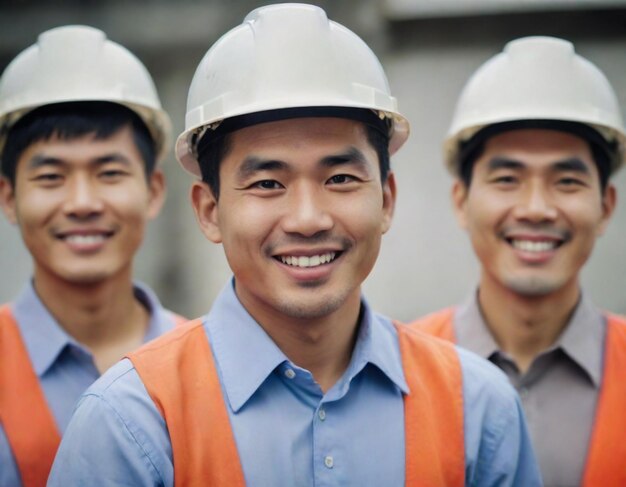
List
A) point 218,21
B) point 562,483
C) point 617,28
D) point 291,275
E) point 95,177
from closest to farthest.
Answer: point 291,275, point 562,483, point 95,177, point 617,28, point 218,21

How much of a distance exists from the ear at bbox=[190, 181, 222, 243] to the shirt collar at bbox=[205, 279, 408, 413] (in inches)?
5.9

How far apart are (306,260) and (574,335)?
4.39 ft

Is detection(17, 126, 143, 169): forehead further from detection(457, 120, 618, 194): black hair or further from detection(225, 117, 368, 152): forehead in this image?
detection(457, 120, 618, 194): black hair

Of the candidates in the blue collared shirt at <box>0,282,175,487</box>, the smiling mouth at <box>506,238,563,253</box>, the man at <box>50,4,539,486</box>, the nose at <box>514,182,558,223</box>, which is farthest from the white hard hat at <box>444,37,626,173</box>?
the blue collared shirt at <box>0,282,175,487</box>

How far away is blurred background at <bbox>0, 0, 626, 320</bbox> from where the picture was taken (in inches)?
229

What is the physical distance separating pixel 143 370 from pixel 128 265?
1237 millimetres

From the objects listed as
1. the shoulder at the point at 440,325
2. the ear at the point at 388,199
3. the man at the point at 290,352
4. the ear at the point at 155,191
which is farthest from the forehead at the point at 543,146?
the ear at the point at 155,191

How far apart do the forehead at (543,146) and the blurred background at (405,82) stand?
2.69m

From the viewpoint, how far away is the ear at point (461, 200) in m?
3.59

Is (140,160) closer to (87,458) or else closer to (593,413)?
(87,458)

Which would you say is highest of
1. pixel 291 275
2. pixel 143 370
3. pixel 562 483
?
pixel 291 275

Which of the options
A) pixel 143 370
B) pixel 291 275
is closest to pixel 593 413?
pixel 291 275

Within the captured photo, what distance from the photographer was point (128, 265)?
3463 millimetres

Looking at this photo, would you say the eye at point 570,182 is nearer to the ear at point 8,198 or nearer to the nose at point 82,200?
the nose at point 82,200
